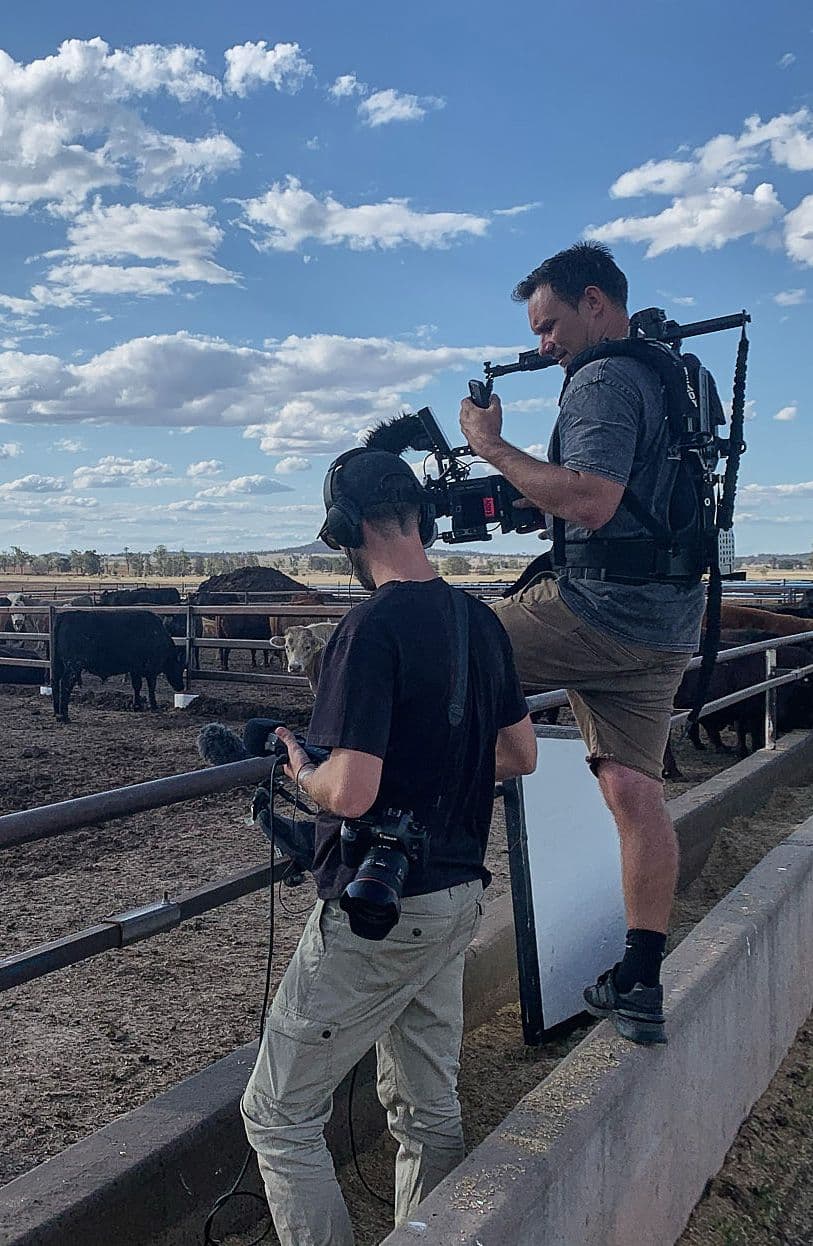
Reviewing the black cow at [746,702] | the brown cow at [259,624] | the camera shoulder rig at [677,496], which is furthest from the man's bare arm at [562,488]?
the brown cow at [259,624]

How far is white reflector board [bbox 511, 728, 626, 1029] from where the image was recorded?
3.48 meters

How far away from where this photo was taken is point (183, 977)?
4.40 meters

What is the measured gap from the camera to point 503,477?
298 cm

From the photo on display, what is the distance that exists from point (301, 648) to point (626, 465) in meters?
9.98

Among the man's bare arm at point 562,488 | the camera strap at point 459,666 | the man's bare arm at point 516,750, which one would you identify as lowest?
the man's bare arm at point 516,750

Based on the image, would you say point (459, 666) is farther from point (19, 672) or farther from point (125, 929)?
point (19, 672)

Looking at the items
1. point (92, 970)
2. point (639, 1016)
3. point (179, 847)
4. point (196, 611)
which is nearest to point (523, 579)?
point (639, 1016)

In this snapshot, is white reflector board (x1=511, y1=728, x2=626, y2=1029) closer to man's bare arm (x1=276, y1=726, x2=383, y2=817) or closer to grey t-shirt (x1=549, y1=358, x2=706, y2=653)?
grey t-shirt (x1=549, y1=358, x2=706, y2=653)

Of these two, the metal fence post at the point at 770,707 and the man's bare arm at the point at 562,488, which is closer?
the man's bare arm at the point at 562,488

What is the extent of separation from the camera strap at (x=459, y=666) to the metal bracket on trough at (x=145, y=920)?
1001 mm

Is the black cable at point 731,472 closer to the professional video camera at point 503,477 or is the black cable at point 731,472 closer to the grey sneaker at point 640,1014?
the professional video camera at point 503,477

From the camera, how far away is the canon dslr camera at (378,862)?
2.01 m

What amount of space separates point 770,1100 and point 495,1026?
3.19 feet

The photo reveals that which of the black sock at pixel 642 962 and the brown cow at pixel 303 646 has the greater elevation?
the brown cow at pixel 303 646
